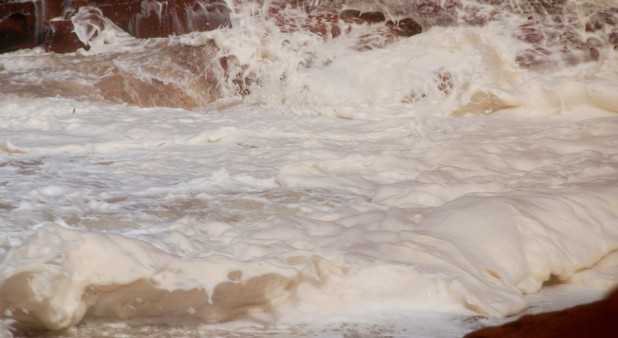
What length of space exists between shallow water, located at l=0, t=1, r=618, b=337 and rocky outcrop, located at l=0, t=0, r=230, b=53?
0.22 metres

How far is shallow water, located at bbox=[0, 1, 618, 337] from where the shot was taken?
1524mm

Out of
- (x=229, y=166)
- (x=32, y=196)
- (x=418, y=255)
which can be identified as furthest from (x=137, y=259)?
(x=229, y=166)

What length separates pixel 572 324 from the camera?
931 millimetres

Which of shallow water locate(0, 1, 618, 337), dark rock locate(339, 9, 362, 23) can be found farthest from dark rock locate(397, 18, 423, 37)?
dark rock locate(339, 9, 362, 23)

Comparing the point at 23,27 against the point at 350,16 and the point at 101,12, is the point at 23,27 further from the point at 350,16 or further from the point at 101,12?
the point at 350,16

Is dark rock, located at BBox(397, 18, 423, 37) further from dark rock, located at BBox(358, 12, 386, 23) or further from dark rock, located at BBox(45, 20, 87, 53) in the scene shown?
dark rock, located at BBox(45, 20, 87, 53)

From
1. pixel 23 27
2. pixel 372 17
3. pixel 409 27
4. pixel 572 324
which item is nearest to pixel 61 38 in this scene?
pixel 23 27

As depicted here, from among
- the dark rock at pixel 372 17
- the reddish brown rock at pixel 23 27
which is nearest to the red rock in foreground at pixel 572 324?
the dark rock at pixel 372 17

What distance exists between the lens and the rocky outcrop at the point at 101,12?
6027mm

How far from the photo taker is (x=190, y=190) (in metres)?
2.62

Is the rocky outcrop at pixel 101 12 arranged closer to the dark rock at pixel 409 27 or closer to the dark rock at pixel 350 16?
the dark rock at pixel 350 16

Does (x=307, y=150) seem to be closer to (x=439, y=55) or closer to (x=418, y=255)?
(x=418, y=255)

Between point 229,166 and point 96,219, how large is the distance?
98cm

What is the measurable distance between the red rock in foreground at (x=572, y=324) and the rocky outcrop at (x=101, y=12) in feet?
16.9
